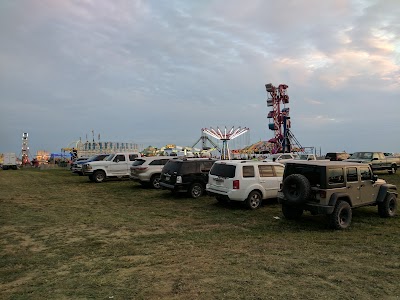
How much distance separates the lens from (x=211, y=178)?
39.9ft

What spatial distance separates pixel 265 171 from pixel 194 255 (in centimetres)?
630

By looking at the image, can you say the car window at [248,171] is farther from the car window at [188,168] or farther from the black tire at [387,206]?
the black tire at [387,206]

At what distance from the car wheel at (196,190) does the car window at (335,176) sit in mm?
6916

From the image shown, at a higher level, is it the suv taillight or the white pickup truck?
the white pickup truck

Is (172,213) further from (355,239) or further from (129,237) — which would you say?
(355,239)

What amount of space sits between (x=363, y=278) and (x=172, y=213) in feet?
22.1

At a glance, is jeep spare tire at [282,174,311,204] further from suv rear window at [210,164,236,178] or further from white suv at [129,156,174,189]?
white suv at [129,156,174,189]

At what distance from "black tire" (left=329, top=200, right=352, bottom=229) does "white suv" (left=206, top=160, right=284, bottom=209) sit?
3.40 meters

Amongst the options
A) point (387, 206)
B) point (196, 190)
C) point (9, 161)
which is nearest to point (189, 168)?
point (196, 190)

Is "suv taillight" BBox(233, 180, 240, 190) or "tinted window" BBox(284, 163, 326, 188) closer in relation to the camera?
"tinted window" BBox(284, 163, 326, 188)

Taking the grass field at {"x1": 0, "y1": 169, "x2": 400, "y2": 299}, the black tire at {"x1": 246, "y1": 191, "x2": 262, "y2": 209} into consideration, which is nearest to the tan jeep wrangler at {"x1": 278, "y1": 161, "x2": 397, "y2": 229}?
the grass field at {"x1": 0, "y1": 169, "x2": 400, "y2": 299}

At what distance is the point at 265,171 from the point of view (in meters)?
12.0

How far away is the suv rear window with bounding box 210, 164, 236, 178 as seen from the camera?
450 inches

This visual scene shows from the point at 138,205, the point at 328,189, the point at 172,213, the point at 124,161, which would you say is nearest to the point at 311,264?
the point at 328,189
